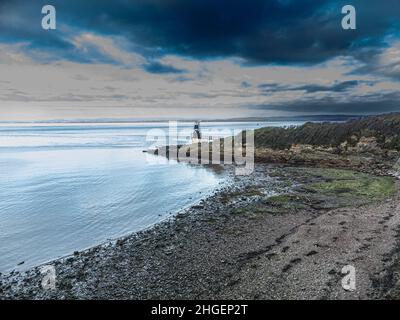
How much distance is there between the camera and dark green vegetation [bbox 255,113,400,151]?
182 ft

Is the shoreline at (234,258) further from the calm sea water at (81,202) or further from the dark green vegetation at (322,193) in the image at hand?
the calm sea water at (81,202)

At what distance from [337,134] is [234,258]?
5107 centimetres

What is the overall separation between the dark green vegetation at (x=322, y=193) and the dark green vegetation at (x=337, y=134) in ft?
→ 64.6

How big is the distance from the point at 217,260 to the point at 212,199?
13.4 metres

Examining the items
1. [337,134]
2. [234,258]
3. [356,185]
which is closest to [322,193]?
[356,185]

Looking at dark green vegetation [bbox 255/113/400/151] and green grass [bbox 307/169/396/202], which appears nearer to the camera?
green grass [bbox 307/169/396/202]

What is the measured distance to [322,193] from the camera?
31.0 metres

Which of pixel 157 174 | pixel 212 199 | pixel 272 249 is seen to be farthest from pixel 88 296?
pixel 157 174

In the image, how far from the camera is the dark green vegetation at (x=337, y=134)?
55.3m

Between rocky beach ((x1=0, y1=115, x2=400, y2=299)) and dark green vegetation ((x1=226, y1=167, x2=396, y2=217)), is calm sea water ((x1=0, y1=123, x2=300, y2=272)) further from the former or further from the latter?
dark green vegetation ((x1=226, y1=167, x2=396, y2=217))

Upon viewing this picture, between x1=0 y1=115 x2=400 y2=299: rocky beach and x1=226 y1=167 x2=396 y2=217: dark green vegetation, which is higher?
x1=226 y1=167 x2=396 y2=217: dark green vegetation

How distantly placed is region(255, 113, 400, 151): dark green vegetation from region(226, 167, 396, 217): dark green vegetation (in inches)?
776

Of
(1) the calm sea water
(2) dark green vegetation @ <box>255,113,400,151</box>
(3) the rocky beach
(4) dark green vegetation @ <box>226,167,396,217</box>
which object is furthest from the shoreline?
(2) dark green vegetation @ <box>255,113,400,151</box>

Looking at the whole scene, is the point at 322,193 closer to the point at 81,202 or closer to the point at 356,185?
the point at 356,185
